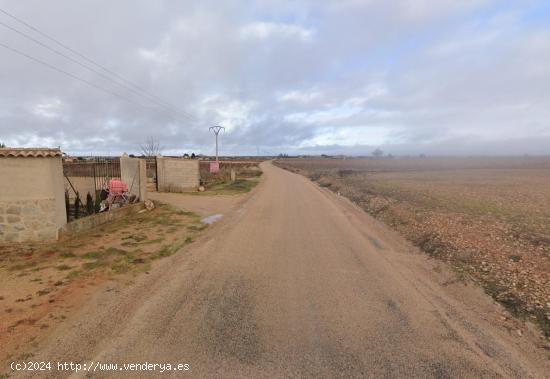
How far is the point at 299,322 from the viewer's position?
4.77 metres

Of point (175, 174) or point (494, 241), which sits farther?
point (175, 174)

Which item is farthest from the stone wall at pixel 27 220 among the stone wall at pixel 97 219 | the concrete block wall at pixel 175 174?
the concrete block wall at pixel 175 174

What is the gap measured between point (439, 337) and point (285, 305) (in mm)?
2110

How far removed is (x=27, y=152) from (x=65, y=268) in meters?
3.69

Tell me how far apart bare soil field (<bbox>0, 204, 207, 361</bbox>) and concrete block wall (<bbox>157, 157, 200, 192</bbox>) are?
12110 mm

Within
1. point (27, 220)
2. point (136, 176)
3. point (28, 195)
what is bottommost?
point (27, 220)

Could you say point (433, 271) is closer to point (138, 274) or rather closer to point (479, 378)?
point (479, 378)

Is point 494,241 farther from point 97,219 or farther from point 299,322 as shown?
point 97,219

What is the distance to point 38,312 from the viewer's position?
500 centimetres

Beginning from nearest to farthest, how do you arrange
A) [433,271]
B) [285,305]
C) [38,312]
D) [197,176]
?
1. [38,312]
2. [285,305]
3. [433,271]
4. [197,176]

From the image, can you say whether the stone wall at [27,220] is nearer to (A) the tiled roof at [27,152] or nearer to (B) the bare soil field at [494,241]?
(A) the tiled roof at [27,152]

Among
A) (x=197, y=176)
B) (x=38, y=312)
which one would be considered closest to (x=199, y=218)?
(x=38, y=312)

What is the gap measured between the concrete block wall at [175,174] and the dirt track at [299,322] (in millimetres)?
16720

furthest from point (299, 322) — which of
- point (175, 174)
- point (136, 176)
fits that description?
→ point (175, 174)
